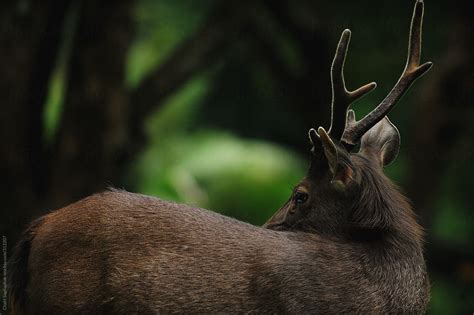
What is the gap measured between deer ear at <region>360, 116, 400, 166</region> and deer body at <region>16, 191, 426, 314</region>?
3.28 feet

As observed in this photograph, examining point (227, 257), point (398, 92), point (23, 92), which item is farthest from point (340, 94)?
point (23, 92)

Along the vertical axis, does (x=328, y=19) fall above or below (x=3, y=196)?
above

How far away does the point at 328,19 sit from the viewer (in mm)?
13828

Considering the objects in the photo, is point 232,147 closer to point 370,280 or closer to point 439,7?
point 439,7

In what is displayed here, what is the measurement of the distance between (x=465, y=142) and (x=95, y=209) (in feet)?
33.9

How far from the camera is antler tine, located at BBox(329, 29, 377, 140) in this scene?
255 inches

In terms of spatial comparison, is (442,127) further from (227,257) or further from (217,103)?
(227,257)

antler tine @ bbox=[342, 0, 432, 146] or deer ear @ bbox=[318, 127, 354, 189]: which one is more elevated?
antler tine @ bbox=[342, 0, 432, 146]

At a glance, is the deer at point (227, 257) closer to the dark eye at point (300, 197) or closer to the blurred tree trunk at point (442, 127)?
the dark eye at point (300, 197)

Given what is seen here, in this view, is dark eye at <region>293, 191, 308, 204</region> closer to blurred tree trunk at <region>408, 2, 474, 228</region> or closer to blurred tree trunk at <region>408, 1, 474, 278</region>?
blurred tree trunk at <region>408, 1, 474, 278</region>

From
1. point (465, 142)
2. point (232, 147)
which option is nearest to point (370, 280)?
point (465, 142)

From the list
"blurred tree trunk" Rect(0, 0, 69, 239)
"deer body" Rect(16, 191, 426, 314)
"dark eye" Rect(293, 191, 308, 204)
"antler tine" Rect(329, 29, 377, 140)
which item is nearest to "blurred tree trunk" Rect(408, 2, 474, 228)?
"blurred tree trunk" Rect(0, 0, 69, 239)

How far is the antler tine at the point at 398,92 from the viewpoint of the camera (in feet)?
21.4

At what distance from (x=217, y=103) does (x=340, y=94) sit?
12915mm
